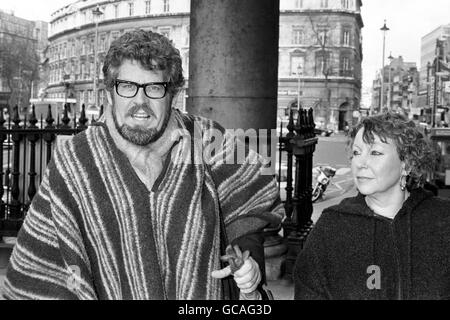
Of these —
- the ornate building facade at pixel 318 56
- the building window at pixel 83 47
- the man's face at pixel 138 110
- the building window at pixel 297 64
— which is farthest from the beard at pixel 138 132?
the building window at pixel 297 64

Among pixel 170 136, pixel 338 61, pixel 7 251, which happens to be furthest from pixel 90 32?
pixel 170 136

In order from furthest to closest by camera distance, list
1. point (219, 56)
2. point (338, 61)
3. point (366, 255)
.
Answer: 1. point (338, 61)
2. point (219, 56)
3. point (366, 255)

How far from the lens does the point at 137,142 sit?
2.21 meters

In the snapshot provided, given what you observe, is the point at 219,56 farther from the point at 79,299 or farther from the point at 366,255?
the point at 79,299

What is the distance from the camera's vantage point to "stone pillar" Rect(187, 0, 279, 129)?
18.0 feet

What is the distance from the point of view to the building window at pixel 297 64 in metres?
69.1

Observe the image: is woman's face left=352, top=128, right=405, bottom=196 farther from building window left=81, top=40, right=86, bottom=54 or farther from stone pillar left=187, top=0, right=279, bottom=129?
building window left=81, top=40, right=86, bottom=54

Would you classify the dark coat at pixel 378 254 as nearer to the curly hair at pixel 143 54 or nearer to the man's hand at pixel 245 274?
the man's hand at pixel 245 274

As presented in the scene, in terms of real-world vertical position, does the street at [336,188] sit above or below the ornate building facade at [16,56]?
below

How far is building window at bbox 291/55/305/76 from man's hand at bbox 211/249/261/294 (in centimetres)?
6781

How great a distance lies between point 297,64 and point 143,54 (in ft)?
226

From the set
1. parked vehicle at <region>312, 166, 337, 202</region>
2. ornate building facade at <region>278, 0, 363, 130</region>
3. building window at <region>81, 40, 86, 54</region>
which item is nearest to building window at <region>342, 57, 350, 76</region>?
ornate building facade at <region>278, 0, 363, 130</region>

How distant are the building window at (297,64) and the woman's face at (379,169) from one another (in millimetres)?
67371
